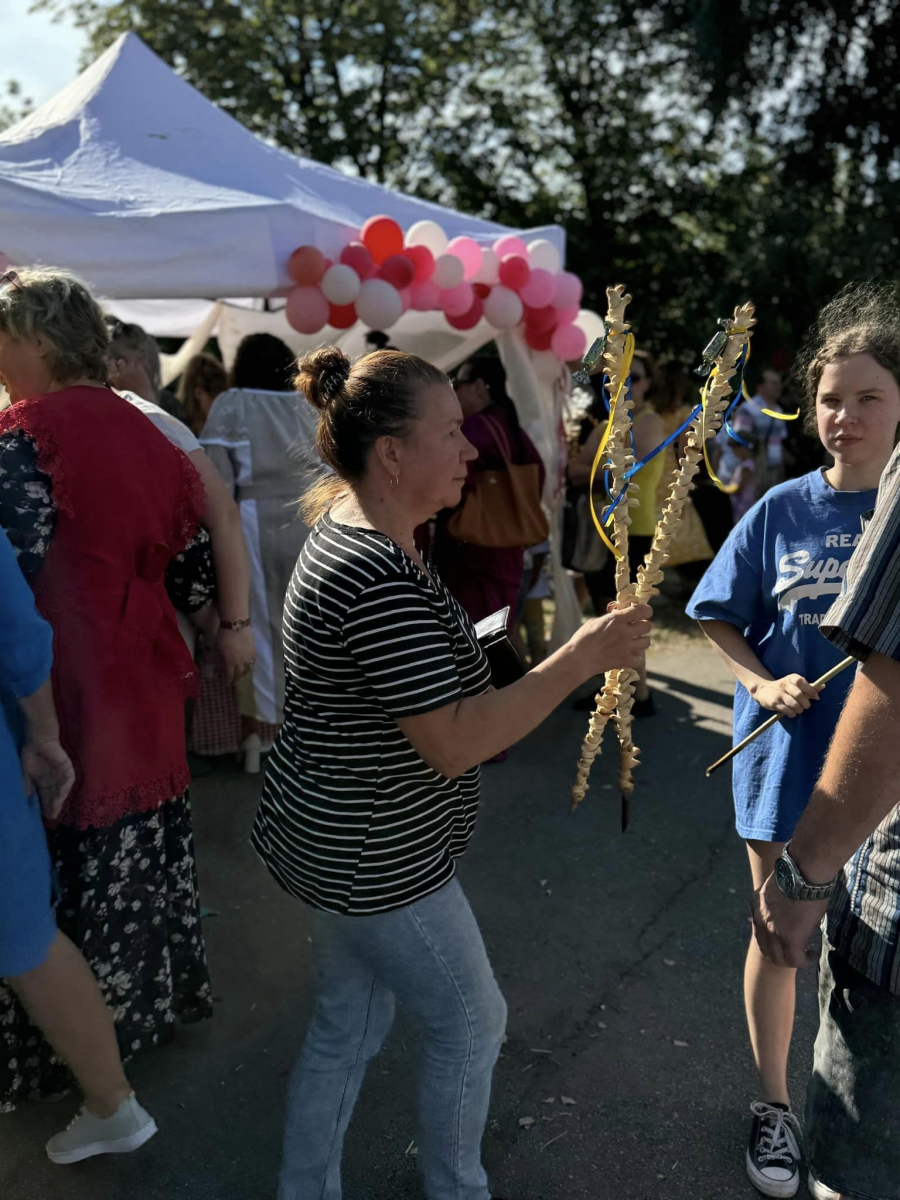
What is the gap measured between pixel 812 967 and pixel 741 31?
1269 cm

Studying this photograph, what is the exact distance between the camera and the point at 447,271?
5016 millimetres

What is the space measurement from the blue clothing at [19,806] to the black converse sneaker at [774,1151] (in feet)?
5.09

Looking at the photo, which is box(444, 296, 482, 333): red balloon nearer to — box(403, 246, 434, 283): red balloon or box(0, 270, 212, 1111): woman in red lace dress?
box(403, 246, 434, 283): red balloon

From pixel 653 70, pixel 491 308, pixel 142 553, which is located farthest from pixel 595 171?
pixel 142 553

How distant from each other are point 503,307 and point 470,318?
0.67ft

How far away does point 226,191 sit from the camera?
15.3 feet

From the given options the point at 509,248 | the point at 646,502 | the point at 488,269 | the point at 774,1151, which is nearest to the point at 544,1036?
→ the point at 774,1151

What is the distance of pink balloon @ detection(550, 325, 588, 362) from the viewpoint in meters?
5.64

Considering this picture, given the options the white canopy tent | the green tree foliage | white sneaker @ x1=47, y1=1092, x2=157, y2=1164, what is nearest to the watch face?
white sneaker @ x1=47, y1=1092, x2=157, y2=1164

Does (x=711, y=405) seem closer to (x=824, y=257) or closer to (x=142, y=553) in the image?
(x=142, y=553)

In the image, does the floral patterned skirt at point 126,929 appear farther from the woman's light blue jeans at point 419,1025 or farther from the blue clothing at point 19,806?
the woman's light blue jeans at point 419,1025

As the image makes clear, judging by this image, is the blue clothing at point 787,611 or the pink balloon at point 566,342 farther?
the pink balloon at point 566,342

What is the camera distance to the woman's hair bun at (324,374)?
70.4 inches

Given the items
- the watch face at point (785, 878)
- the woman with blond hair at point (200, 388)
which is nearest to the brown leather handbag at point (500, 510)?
the woman with blond hair at point (200, 388)
